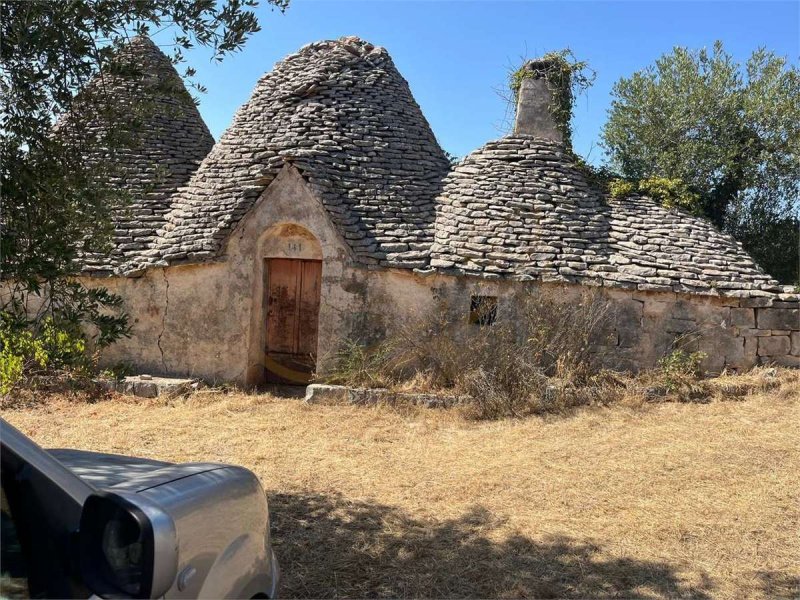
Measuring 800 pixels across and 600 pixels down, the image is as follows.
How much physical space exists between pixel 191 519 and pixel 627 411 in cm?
736

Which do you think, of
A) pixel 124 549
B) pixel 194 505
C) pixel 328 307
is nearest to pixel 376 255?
pixel 328 307

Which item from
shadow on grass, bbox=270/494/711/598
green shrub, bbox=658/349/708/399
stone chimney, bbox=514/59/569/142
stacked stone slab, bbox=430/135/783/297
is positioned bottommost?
shadow on grass, bbox=270/494/711/598

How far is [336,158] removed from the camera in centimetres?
1084

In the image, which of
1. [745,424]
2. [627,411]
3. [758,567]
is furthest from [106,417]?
[745,424]

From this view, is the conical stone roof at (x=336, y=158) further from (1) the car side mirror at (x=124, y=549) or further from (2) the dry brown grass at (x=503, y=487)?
(1) the car side mirror at (x=124, y=549)

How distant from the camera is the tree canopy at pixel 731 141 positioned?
13516 millimetres

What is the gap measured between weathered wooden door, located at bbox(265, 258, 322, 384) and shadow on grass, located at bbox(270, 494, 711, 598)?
18.1ft

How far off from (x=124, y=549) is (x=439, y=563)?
10.1 ft

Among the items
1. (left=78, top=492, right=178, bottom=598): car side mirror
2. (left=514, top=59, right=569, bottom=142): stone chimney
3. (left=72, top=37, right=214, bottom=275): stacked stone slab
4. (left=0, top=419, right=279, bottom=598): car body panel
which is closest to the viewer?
(left=78, top=492, right=178, bottom=598): car side mirror

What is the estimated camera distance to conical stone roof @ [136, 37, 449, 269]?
33.0ft

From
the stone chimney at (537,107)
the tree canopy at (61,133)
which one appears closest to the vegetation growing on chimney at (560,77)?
the stone chimney at (537,107)

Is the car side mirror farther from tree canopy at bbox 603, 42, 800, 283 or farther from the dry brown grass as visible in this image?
tree canopy at bbox 603, 42, 800, 283

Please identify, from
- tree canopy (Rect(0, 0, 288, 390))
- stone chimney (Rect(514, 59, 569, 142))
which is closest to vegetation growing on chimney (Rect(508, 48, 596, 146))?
stone chimney (Rect(514, 59, 569, 142))

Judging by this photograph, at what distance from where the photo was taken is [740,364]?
955 centimetres
